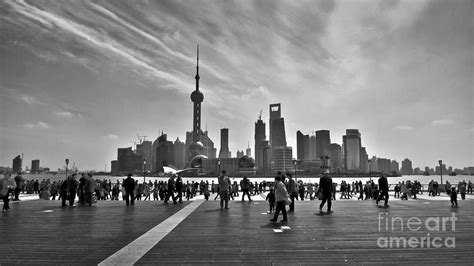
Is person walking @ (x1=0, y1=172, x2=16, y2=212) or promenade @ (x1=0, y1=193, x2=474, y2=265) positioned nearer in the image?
promenade @ (x1=0, y1=193, x2=474, y2=265)

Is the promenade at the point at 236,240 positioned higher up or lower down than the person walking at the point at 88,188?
lower down

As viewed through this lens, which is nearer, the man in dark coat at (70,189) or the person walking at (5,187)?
the person walking at (5,187)

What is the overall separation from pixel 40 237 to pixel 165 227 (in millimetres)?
3542

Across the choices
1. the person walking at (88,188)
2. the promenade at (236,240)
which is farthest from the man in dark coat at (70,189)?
the promenade at (236,240)

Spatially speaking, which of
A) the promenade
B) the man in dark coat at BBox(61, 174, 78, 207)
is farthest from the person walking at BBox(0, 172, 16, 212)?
the promenade

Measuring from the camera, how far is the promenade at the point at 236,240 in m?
7.04

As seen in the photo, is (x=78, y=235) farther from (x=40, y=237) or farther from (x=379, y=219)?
(x=379, y=219)

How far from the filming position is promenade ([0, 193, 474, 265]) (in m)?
7.04

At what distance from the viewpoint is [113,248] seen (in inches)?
316

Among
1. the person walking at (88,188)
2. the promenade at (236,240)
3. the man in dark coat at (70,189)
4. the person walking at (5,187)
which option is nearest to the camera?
the promenade at (236,240)

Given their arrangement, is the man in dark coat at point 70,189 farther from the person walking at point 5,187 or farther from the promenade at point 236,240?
the promenade at point 236,240

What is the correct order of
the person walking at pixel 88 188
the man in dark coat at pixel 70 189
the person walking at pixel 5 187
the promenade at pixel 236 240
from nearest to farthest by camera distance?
1. the promenade at pixel 236 240
2. the person walking at pixel 5 187
3. the man in dark coat at pixel 70 189
4. the person walking at pixel 88 188

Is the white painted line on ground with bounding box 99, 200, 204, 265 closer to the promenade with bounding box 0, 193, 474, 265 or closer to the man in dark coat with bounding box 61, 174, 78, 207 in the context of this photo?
the promenade with bounding box 0, 193, 474, 265

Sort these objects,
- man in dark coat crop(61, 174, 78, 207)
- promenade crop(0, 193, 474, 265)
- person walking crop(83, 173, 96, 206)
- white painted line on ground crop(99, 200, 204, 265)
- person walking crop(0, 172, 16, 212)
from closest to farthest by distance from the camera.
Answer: white painted line on ground crop(99, 200, 204, 265) < promenade crop(0, 193, 474, 265) < person walking crop(0, 172, 16, 212) < man in dark coat crop(61, 174, 78, 207) < person walking crop(83, 173, 96, 206)
